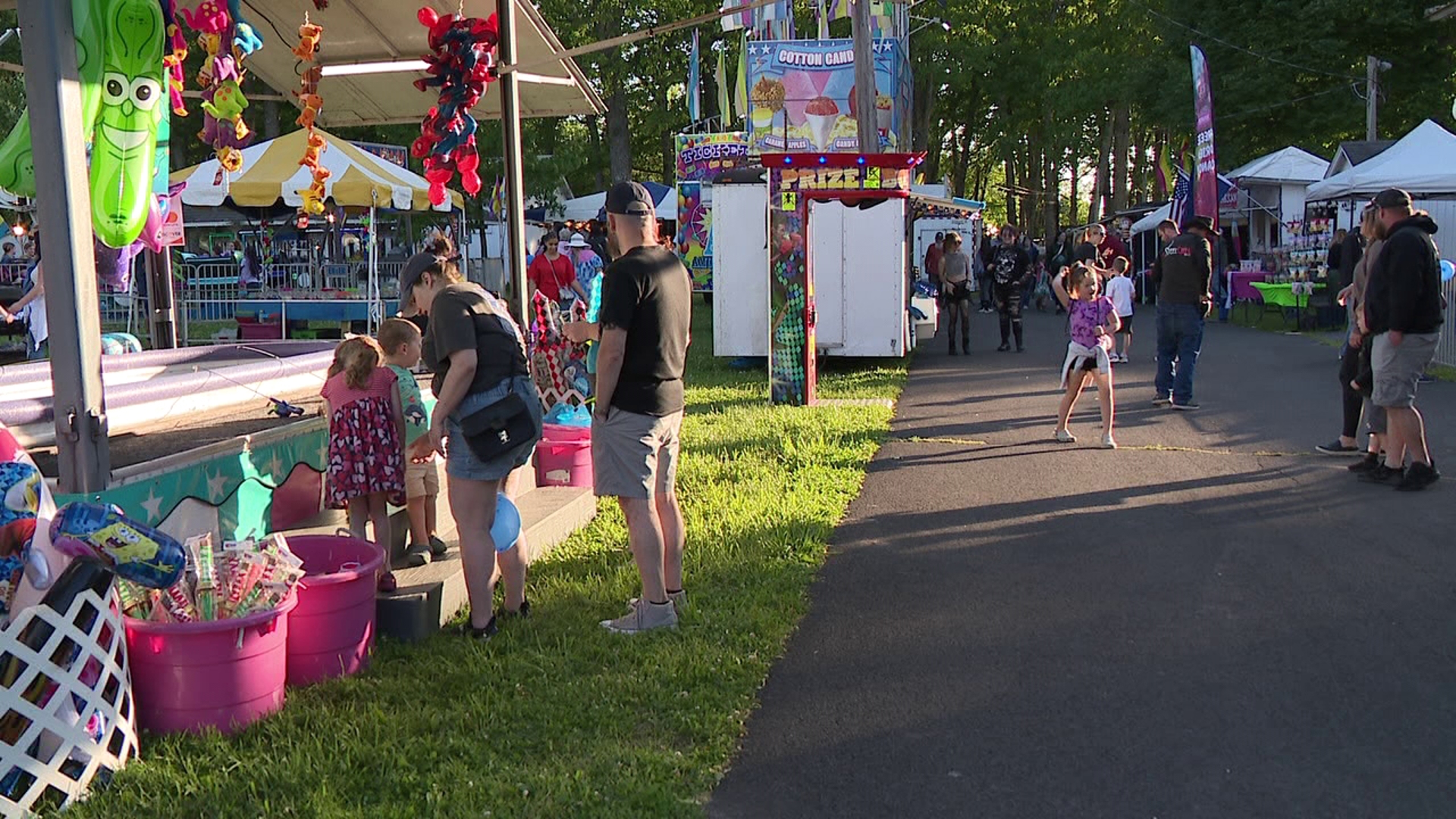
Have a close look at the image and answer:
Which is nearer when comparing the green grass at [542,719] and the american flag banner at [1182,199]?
the green grass at [542,719]

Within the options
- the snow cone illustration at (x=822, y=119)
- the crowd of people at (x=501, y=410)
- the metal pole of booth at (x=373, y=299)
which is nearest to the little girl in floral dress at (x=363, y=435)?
the crowd of people at (x=501, y=410)

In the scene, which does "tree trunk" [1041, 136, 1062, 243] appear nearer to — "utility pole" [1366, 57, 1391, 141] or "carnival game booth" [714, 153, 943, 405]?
"utility pole" [1366, 57, 1391, 141]

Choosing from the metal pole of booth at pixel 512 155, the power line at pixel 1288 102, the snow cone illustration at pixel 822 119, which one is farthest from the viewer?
the power line at pixel 1288 102

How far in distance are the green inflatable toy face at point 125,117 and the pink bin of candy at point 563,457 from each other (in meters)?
3.28

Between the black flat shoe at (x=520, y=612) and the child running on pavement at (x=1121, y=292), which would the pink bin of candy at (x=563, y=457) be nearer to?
the black flat shoe at (x=520, y=612)

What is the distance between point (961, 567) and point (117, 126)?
14.2 feet

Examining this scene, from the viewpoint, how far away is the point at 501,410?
15.8ft

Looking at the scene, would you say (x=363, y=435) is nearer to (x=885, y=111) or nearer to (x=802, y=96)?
(x=802, y=96)

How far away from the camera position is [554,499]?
707 centimetres

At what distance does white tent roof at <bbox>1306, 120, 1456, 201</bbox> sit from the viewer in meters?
16.9

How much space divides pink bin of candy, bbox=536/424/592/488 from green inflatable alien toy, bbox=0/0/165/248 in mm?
3243

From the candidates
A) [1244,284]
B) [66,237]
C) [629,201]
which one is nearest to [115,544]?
[66,237]

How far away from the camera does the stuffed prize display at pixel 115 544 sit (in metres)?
3.69

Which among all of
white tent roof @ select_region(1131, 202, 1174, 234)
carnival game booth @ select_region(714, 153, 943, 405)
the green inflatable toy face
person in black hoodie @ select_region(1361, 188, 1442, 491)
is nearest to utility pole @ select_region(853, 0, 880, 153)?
carnival game booth @ select_region(714, 153, 943, 405)
